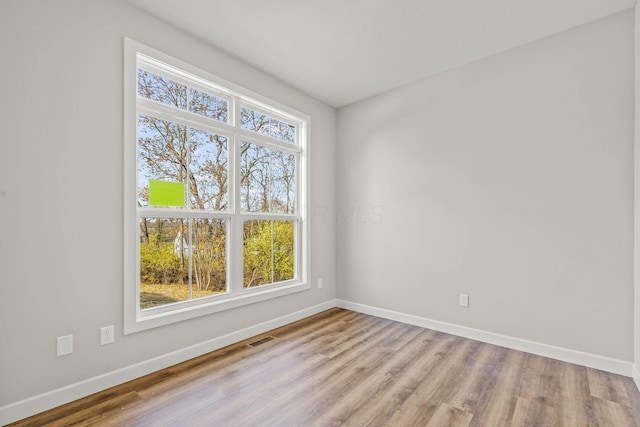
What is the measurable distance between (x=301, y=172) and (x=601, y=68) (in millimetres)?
2856

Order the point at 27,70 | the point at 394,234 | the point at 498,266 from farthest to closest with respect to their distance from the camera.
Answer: the point at 394,234 → the point at 498,266 → the point at 27,70

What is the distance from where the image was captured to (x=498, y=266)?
2.85 metres

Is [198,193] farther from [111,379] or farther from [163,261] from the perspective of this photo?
[111,379]

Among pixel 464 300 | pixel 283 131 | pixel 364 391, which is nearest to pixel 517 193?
pixel 464 300

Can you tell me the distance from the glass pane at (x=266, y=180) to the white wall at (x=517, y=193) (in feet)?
3.29

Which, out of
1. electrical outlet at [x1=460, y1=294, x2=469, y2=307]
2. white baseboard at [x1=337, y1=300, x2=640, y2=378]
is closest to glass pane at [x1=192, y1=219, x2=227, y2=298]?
white baseboard at [x1=337, y1=300, x2=640, y2=378]

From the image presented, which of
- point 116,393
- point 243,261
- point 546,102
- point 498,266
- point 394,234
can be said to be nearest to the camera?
point 116,393

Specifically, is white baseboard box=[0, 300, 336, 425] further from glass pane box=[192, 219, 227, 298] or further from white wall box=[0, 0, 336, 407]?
glass pane box=[192, 219, 227, 298]

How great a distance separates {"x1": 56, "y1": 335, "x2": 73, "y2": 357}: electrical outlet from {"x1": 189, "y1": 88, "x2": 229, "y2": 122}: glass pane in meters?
1.90

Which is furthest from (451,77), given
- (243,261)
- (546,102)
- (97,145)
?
(97,145)

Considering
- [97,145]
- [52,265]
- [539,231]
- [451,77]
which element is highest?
[451,77]

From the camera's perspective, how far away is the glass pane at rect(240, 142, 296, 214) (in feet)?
10.3

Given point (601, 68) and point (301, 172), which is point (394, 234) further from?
point (601, 68)

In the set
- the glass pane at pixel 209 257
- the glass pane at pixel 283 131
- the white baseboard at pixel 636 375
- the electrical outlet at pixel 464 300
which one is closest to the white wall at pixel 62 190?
the glass pane at pixel 209 257
